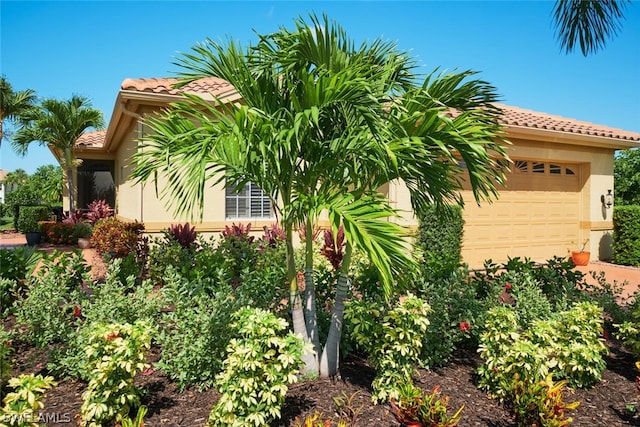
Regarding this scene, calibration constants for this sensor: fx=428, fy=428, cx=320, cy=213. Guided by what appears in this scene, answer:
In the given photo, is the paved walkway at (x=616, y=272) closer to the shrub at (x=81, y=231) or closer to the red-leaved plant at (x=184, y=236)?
the red-leaved plant at (x=184, y=236)

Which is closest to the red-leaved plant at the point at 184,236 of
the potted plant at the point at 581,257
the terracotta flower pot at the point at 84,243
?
the terracotta flower pot at the point at 84,243

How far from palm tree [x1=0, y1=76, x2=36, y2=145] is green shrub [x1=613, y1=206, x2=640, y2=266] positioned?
19874 millimetres

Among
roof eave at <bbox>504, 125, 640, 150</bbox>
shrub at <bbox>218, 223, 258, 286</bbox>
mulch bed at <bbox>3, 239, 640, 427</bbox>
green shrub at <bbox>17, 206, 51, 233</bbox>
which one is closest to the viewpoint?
mulch bed at <bbox>3, 239, 640, 427</bbox>

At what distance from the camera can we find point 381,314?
4094 mm

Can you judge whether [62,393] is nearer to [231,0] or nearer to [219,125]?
[219,125]

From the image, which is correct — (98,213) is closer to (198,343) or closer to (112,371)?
(198,343)

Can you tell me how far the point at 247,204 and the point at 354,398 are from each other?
6985 mm

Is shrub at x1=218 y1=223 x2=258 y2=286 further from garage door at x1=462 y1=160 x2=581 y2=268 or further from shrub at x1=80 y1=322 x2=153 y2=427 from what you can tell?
garage door at x1=462 y1=160 x2=581 y2=268

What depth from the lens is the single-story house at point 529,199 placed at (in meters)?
9.77

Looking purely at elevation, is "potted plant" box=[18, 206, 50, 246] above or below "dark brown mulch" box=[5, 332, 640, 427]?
above

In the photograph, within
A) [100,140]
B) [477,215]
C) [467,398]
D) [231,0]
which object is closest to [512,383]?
[467,398]

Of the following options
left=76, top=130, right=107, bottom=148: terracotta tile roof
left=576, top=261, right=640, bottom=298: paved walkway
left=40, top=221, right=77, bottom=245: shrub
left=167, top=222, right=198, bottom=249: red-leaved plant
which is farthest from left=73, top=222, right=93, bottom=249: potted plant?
left=576, top=261, right=640, bottom=298: paved walkway

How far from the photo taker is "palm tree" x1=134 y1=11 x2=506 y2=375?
3012mm

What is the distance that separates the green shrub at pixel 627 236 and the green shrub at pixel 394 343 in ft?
36.6
